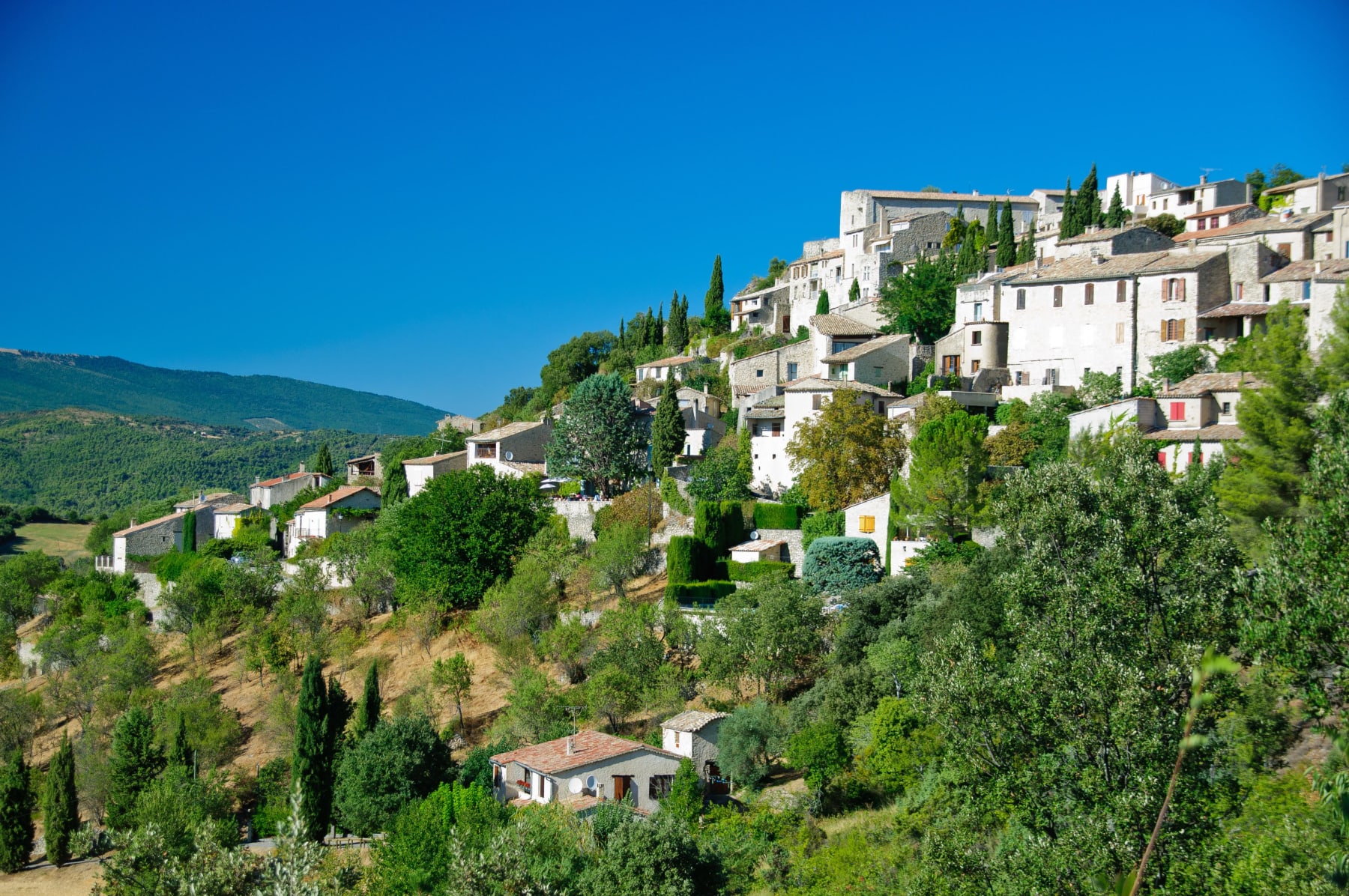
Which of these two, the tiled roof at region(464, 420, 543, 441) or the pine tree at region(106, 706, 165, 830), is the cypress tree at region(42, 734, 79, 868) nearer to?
the pine tree at region(106, 706, 165, 830)

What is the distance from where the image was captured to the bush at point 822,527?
39.7 m

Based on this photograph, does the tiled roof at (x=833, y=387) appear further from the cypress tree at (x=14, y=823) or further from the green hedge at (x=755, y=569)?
the cypress tree at (x=14, y=823)

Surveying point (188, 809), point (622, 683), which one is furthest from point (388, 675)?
point (622, 683)

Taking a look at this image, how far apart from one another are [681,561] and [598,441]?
15078mm

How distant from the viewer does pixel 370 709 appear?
35.6m

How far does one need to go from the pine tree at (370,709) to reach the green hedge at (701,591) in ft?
34.9

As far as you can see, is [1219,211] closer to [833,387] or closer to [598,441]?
[833,387]

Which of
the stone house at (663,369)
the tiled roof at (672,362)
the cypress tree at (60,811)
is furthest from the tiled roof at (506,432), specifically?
the cypress tree at (60,811)

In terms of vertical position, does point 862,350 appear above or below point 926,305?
below

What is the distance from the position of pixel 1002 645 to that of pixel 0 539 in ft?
315

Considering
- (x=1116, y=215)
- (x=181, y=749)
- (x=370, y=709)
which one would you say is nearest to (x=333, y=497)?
(x=181, y=749)

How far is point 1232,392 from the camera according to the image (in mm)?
36656

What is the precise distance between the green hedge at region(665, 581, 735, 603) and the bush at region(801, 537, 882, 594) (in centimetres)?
294

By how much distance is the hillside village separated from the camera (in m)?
16.5
